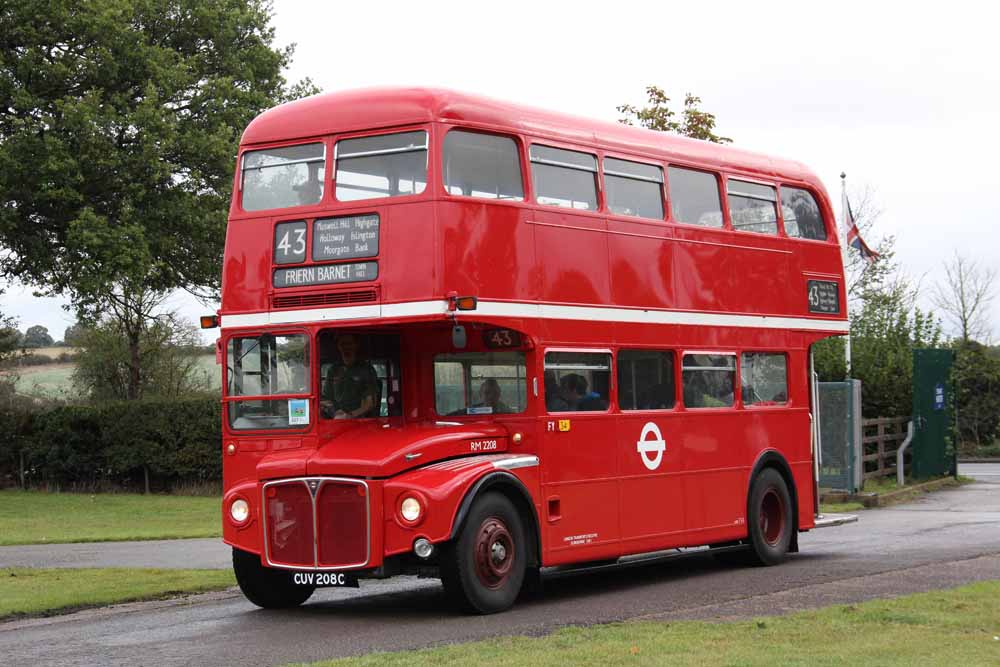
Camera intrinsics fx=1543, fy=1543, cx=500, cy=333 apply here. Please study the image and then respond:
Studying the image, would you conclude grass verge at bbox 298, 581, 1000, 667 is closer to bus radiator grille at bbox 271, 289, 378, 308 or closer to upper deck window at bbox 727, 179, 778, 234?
bus radiator grille at bbox 271, 289, 378, 308

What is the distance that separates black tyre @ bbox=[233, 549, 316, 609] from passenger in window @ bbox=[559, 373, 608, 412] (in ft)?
9.63

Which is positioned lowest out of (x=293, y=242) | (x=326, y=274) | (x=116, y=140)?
(x=326, y=274)

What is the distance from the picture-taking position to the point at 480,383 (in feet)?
46.5

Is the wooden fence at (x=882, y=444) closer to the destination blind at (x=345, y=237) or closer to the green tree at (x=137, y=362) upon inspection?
the destination blind at (x=345, y=237)

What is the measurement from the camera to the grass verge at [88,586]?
47.8 ft

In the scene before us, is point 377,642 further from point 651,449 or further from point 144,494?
point 144,494

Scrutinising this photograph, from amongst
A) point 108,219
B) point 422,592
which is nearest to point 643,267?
point 422,592

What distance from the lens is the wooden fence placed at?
2886 centimetres

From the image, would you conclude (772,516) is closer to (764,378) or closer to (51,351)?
(764,378)

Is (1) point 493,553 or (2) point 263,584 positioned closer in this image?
(1) point 493,553

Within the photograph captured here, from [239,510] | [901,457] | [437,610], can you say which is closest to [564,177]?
[437,610]

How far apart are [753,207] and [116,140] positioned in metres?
18.4

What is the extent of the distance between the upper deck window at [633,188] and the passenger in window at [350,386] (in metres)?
3.02

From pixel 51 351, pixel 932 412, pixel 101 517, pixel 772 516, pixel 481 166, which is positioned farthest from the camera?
pixel 51 351
